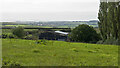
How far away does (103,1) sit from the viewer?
106 ft

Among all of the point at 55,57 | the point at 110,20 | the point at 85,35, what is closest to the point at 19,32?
the point at 110,20

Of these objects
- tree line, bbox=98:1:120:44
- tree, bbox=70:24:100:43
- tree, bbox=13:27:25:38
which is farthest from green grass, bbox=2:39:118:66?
tree, bbox=70:24:100:43

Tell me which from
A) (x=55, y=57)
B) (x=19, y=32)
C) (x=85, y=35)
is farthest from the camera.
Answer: (x=85, y=35)

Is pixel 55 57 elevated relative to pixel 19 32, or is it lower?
elevated

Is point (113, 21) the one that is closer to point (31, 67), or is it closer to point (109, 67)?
point (109, 67)

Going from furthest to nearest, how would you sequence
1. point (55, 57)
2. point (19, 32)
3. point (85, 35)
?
point (85, 35), point (19, 32), point (55, 57)

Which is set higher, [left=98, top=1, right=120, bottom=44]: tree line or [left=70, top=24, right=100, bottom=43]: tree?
[left=98, top=1, right=120, bottom=44]: tree line

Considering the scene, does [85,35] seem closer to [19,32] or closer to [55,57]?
[19,32]

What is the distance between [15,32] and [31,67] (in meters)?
22.5

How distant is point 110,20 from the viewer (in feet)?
90.5

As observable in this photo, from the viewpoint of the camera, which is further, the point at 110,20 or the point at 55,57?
the point at 110,20

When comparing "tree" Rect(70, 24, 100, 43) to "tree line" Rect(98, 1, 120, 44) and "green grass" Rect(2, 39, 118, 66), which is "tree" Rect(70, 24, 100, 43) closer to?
"tree line" Rect(98, 1, 120, 44)

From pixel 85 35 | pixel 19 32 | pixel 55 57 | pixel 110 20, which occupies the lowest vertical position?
pixel 85 35

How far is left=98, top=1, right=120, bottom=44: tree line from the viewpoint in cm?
2564
